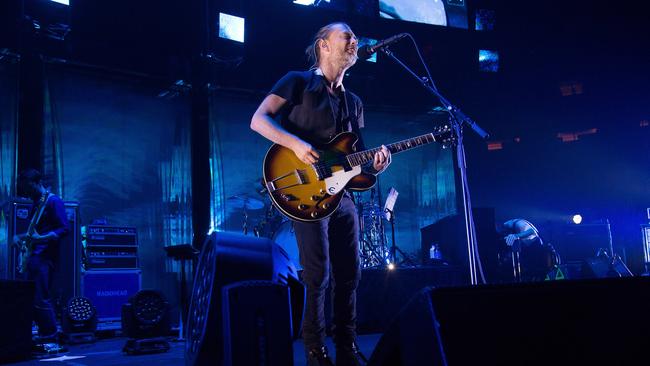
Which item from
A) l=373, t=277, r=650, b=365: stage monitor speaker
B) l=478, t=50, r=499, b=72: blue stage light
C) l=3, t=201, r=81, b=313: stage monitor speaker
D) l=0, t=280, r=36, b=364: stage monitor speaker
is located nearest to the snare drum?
l=3, t=201, r=81, b=313: stage monitor speaker

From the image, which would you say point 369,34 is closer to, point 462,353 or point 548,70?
point 548,70

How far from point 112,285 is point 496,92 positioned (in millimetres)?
8194

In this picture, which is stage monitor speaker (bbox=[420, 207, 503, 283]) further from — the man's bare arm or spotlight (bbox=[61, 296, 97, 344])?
the man's bare arm

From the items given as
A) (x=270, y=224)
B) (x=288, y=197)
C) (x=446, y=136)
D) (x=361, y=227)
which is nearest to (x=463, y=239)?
(x=361, y=227)

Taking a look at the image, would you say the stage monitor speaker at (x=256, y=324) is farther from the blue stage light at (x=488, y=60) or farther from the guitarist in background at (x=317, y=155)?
the blue stage light at (x=488, y=60)

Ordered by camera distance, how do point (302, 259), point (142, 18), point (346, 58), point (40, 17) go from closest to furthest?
point (302, 259)
point (346, 58)
point (40, 17)
point (142, 18)

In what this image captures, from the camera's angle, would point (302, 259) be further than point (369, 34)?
No

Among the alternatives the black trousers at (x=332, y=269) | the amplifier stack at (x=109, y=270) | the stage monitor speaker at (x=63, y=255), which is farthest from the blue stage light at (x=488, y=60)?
the black trousers at (x=332, y=269)

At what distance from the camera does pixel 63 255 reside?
7148 millimetres

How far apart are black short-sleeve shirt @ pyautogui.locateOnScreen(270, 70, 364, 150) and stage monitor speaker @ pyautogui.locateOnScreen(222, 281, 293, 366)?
157 centimetres

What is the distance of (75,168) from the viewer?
838 centimetres

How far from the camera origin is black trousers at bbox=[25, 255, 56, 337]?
5.68 m

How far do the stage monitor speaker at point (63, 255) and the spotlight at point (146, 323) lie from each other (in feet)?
5.93

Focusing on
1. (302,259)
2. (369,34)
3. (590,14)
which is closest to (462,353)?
(302,259)
